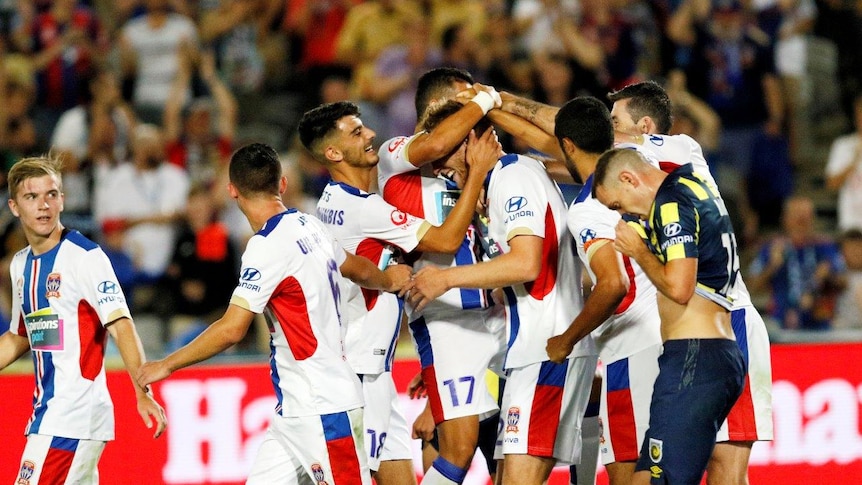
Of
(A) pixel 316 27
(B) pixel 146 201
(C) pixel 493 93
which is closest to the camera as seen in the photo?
(C) pixel 493 93

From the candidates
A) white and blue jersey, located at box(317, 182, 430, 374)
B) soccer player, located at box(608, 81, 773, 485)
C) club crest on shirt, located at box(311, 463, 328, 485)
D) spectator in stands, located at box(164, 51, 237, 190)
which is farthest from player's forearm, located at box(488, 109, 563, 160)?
spectator in stands, located at box(164, 51, 237, 190)

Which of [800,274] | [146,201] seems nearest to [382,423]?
[800,274]

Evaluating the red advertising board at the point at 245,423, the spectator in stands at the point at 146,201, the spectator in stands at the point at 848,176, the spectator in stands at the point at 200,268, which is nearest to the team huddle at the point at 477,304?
the red advertising board at the point at 245,423

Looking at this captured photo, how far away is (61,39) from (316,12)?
10.3 ft

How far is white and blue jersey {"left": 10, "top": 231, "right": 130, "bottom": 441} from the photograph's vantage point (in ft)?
21.9

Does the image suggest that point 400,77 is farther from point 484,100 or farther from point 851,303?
point 484,100

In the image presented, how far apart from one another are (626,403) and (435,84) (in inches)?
92.8

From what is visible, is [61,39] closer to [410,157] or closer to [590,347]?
[410,157]

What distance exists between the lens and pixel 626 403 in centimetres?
705

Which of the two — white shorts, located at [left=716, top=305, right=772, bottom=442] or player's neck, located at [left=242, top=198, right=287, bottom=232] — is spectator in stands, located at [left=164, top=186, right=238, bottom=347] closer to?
player's neck, located at [left=242, top=198, right=287, bottom=232]

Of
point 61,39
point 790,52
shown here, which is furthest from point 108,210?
point 790,52

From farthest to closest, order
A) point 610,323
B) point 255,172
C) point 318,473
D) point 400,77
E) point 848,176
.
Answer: point 400,77, point 848,176, point 610,323, point 255,172, point 318,473

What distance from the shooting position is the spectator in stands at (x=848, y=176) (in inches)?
526

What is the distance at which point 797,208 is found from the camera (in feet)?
40.1
